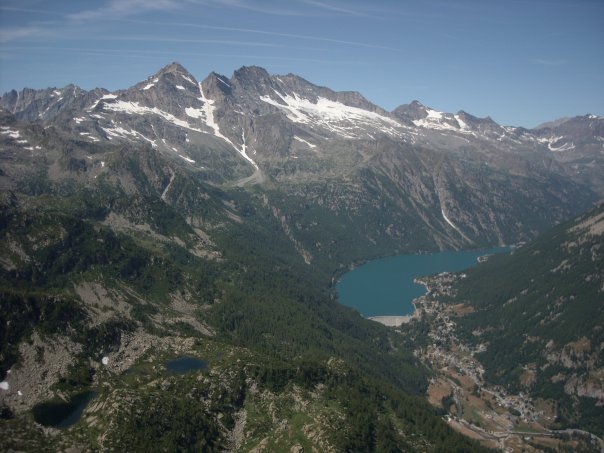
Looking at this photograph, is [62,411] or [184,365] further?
[184,365]

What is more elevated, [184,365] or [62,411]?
[62,411]

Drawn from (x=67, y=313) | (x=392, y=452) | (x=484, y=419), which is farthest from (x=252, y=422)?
(x=484, y=419)

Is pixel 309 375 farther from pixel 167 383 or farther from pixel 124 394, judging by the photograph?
pixel 124 394

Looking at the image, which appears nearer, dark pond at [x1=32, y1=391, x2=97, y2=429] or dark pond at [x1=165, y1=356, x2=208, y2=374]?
dark pond at [x1=32, y1=391, x2=97, y2=429]
